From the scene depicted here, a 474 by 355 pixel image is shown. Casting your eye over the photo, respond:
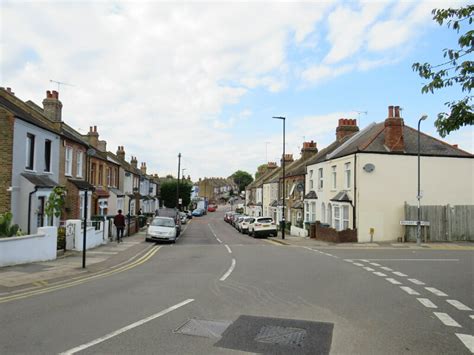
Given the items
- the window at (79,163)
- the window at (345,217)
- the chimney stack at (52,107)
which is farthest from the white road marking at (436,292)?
the window at (79,163)

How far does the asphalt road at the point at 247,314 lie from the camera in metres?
5.70

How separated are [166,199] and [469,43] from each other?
235 ft

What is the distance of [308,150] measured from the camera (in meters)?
45.1

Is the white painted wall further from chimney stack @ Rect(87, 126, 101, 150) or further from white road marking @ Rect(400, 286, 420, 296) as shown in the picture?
chimney stack @ Rect(87, 126, 101, 150)

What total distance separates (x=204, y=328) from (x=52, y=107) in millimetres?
22164

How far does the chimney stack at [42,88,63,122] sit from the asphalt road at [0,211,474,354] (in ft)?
52.5

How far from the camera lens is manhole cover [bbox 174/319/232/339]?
20.2 ft

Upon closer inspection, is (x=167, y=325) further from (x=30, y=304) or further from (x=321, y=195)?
(x=321, y=195)

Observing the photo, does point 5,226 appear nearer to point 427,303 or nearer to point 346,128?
point 427,303

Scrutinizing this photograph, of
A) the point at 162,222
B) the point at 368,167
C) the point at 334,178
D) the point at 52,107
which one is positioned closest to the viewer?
the point at 52,107

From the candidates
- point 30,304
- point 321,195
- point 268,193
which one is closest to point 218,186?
point 268,193

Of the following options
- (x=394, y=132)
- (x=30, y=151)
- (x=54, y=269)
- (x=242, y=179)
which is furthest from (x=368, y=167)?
(x=242, y=179)

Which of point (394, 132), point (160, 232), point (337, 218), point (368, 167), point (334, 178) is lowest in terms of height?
point (160, 232)

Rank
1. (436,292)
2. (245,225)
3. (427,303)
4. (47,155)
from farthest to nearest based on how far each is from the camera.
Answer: (245,225) → (47,155) → (436,292) → (427,303)
